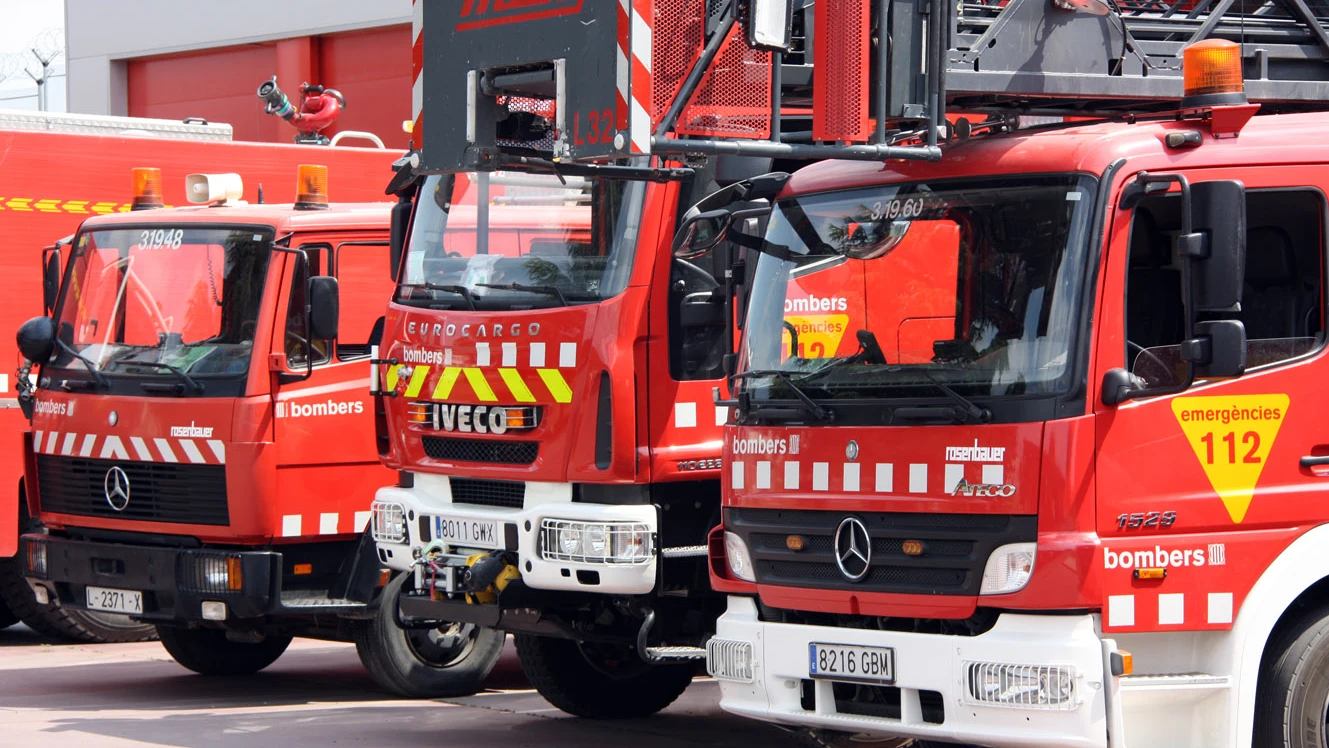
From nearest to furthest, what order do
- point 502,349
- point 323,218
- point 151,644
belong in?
1. point 502,349
2. point 323,218
3. point 151,644

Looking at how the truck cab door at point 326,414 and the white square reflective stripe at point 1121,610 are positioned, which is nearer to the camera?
the white square reflective stripe at point 1121,610

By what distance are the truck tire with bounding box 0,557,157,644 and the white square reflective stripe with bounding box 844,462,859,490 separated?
704cm

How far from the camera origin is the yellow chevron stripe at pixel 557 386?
8203 millimetres

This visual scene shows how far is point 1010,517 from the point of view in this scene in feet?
20.6

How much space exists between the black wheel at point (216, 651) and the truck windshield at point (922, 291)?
5094 millimetres

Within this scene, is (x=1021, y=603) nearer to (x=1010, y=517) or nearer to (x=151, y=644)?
(x=1010, y=517)

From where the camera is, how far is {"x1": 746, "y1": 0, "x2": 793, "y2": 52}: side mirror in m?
6.34

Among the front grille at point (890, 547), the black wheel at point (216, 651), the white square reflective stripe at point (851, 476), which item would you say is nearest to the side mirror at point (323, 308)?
the black wheel at point (216, 651)

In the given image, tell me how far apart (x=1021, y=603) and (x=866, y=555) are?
2.14 ft

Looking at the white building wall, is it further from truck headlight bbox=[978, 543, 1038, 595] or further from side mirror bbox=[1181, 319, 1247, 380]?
side mirror bbox=[1181, 319, 1247, 380]

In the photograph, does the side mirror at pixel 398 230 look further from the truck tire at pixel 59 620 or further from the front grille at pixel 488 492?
the truck tire at pixel 59 620

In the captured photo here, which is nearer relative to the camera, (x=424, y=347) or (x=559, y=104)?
(x=559, y=104)

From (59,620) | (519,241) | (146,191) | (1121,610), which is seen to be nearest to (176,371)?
(146,191)

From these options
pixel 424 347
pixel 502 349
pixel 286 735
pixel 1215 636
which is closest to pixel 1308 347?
pixel 1215 636
